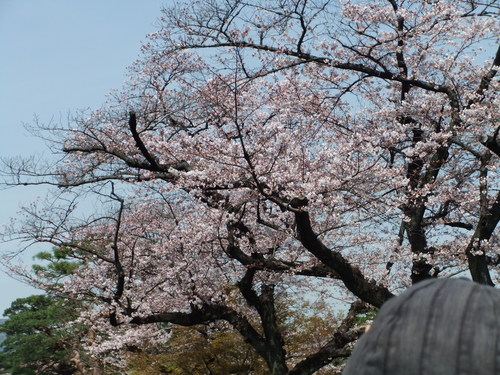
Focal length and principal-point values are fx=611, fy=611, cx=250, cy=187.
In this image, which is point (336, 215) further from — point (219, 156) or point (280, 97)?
point (280, 97)

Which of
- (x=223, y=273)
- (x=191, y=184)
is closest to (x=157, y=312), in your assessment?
(x=223, y=273)

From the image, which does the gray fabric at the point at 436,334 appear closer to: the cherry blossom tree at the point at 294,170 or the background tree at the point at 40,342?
the cherry blossom tree at the point at 294,170

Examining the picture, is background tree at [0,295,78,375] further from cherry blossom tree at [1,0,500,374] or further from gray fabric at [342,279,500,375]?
gray fabric at [342,279,500,375]

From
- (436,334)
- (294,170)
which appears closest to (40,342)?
(294,170)

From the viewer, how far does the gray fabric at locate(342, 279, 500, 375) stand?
3.15 ft

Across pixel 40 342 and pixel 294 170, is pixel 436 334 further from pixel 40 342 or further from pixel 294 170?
pixel 40 342

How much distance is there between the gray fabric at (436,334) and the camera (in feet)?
3.15

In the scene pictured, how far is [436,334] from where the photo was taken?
38.7 inches

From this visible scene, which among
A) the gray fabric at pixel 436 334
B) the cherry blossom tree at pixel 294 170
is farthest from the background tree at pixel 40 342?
the gray fabric at pixel 436 334

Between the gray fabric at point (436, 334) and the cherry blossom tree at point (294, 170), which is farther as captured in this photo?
the cherry blossom tree at point (294, 170)

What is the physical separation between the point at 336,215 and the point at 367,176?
2.53 feet

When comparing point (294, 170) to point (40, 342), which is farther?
point (40, 342)

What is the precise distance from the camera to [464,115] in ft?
27.0

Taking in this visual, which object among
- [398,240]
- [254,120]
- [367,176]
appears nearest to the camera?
[367,176]
